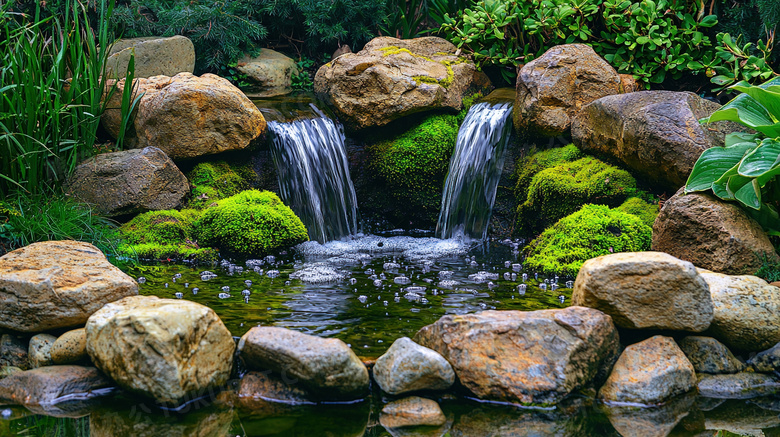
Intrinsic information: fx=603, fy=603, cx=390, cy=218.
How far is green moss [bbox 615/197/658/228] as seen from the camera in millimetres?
6422

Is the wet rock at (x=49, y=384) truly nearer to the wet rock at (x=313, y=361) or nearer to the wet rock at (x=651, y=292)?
the wet rock at (x=313, y=361)

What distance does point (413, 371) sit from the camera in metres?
3.70

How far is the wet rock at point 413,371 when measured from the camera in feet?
12.1

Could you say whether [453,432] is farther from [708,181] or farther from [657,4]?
[657,4]

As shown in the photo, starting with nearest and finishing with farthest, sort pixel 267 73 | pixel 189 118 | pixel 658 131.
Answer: pixel 658 131 → pixel 189 118 → pixel 267 73

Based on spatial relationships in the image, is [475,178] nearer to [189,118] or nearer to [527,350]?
[189,118]

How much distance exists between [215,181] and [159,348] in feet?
15.3

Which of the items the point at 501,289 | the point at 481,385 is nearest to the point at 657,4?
the point at 501,289

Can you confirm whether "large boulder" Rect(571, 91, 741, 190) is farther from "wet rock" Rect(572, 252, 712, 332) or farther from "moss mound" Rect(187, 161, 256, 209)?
"moss mound" Rect(187, 161, 256, 209)

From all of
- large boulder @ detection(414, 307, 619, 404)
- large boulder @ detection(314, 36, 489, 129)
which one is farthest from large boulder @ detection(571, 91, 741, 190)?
large boulder @ detection(414, 307, 619, 404)

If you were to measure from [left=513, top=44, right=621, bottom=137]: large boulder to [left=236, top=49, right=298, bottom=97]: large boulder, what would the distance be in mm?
4610

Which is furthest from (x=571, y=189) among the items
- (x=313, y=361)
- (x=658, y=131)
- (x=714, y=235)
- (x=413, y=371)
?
(x=313, y=361)

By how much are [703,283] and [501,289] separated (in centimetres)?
190

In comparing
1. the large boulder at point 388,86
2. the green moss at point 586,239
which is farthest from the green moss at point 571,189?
the large boulder at point 388,86
